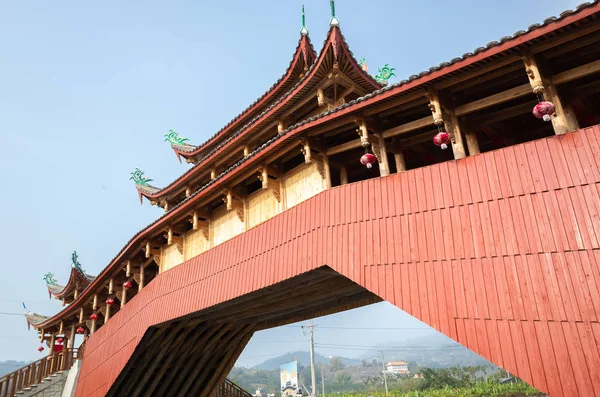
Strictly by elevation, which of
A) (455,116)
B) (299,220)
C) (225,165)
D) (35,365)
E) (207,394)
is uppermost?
(225,165)

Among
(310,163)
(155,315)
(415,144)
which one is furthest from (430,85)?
(155,315)

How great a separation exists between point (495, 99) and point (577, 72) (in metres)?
1.03

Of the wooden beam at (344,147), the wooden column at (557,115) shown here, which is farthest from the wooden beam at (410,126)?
the wooden column at (557,115)

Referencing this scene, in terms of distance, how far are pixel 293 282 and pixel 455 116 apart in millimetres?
4195

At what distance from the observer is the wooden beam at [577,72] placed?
558 cm

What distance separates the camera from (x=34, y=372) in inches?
687

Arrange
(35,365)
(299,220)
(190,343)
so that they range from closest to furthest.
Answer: (299,220), (190,343), (35,365)

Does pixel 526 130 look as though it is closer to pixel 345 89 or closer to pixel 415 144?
pixel 415 144

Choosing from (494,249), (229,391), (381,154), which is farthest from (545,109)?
(229,391)

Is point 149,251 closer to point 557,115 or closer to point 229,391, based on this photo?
point 229,391

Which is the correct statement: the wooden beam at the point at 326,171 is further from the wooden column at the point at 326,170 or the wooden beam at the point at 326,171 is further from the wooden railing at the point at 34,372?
the wooden railing at the point at 34,372

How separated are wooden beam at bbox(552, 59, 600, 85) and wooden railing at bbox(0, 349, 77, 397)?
1890 cm

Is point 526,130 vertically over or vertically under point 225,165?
under

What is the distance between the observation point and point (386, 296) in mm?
6172
